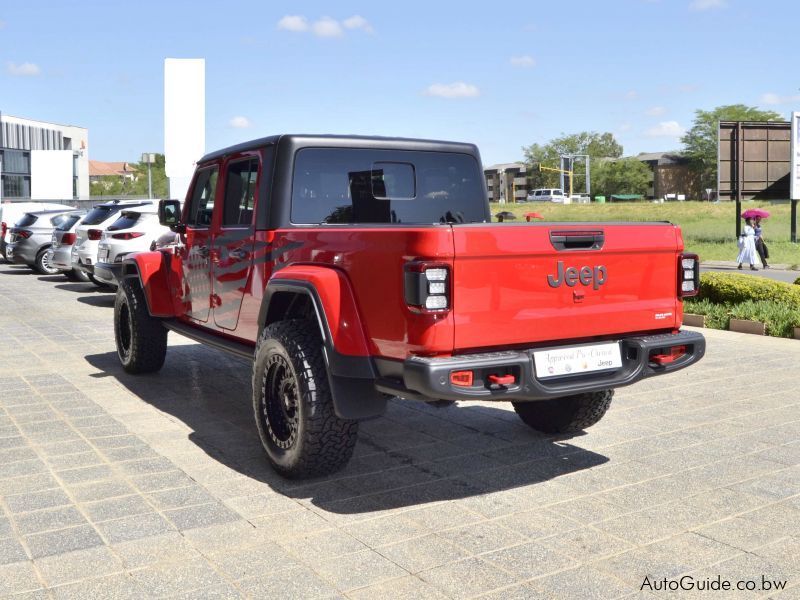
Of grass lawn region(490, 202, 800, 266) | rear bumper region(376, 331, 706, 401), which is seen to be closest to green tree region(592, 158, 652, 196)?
grass lawn region(490, 202, 800, 266)

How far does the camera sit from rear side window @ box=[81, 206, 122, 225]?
16069 mm

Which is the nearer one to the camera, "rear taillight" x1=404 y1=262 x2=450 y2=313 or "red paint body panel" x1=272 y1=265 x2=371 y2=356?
"rear taillight" x1=404 y1=262 x2=450 y2=313

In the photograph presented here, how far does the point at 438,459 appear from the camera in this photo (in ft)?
17.5

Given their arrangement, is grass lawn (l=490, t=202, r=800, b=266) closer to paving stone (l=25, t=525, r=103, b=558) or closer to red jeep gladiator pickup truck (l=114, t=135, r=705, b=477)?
red jeep gladiator pickup truck (l=114, t=135, r=705, b=477)

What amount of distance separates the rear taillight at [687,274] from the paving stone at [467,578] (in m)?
2.11

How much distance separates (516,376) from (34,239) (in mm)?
19832

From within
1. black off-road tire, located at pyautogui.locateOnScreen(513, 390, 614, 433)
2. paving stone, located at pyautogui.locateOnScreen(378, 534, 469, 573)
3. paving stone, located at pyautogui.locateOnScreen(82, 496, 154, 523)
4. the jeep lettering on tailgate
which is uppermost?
the jeep lettering on tailgate

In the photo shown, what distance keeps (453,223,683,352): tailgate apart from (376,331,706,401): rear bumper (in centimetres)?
10

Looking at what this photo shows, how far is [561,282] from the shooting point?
4.39m

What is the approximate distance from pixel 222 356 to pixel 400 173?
4008 millimetres

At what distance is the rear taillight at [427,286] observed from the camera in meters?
3.96

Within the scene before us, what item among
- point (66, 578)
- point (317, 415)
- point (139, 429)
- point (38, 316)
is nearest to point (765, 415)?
point (317, 415)

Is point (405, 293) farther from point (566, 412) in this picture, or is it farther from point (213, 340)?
point (213, 340)

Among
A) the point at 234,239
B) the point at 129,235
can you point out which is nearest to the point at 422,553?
the point at 234,239
